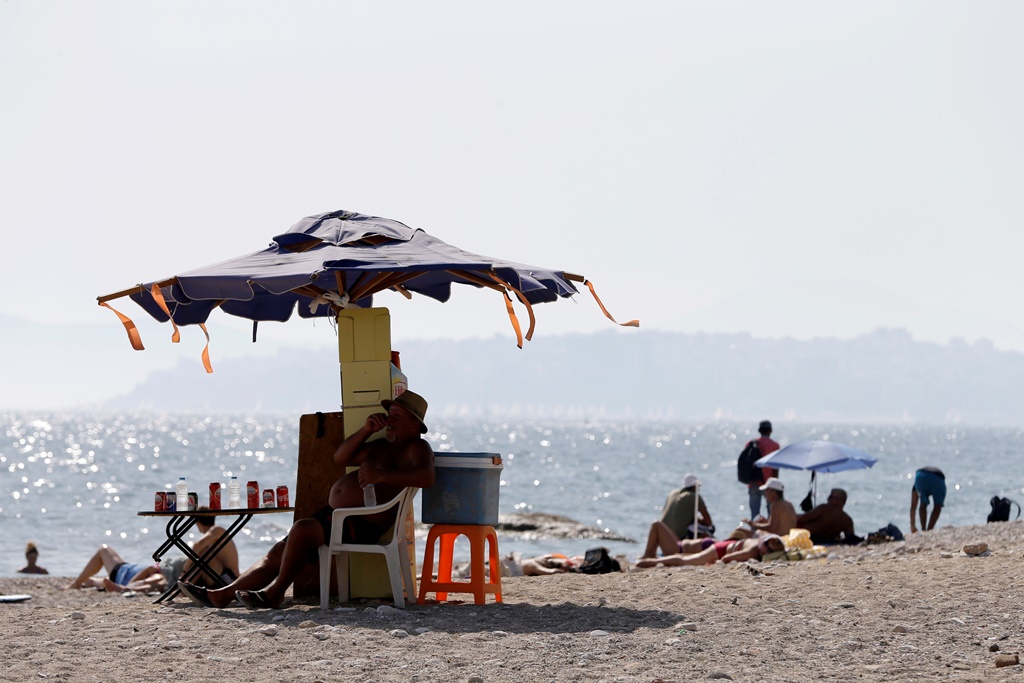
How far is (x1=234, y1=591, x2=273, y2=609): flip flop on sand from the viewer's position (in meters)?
7.55

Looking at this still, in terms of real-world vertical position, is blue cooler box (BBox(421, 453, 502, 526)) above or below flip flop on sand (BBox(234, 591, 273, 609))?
above

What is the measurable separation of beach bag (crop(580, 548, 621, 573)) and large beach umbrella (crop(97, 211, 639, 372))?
3317 millimetres

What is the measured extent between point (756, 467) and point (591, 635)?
855 centimetres

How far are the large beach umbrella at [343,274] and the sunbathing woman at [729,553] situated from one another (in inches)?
152

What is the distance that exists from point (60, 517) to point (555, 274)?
24090mm

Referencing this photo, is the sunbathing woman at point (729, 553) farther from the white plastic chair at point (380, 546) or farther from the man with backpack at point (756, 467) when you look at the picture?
the white plastic chair at point (380, 546)

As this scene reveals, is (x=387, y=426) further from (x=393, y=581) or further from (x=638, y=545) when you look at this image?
(x=638, y=545)

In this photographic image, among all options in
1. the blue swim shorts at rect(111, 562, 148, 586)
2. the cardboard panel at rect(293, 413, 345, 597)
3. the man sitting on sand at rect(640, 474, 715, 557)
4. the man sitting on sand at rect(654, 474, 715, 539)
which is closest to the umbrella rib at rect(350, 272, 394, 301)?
the cardboard panel at rect(293, 413, 345, 597)

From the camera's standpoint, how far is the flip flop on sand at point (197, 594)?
7.90 metres

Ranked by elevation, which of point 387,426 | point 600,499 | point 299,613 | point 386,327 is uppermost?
point 386,327

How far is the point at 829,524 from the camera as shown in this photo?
13.8 m

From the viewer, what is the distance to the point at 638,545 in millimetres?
22516

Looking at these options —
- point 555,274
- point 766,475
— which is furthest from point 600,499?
point 555,274

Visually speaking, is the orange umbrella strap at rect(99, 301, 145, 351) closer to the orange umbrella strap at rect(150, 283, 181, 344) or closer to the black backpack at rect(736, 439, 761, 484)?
the orange umbrella strap at rect(150, 283, 181, 344)
